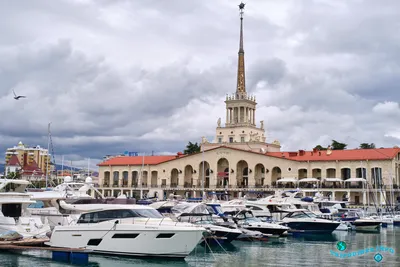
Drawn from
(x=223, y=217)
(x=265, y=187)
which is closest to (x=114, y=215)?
(x=223, y=217)

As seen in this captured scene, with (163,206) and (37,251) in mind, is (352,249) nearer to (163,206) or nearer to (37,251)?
(163,206)

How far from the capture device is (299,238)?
44125 mm

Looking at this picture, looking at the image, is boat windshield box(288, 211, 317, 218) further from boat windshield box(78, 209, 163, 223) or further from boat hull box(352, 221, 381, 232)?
boat windshield box(78, 209, 163, 223)

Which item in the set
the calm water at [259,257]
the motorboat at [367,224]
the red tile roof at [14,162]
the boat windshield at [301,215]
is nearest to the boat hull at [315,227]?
the boat windshield at [301,215]

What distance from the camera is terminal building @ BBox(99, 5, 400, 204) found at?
79.9 metres

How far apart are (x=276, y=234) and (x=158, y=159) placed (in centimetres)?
6141

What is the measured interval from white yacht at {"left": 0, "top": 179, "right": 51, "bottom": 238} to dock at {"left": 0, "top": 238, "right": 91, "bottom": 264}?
178 cm

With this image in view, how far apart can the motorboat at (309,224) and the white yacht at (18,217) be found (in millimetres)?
22398

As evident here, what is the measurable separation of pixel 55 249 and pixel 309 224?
25249 mm

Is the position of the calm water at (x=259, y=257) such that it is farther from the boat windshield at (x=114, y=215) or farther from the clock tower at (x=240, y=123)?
the clock tower at (x=240, y=123)

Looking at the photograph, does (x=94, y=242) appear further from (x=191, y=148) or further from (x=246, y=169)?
(x=191, y=148)

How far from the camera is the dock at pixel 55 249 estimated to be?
93.7 feet

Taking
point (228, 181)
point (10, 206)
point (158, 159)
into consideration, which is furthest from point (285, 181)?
point (10, 206)

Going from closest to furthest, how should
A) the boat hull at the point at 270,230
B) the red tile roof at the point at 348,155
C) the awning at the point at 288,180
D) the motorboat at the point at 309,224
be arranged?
the boat hull at the point at 270,230 < the motorboat at the point at 309,224 < the awning at the point at 288,180 < the red tile roof at the point at 348,155
